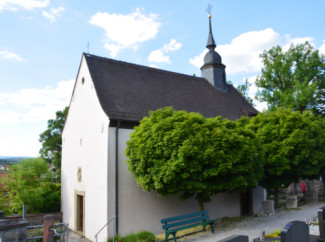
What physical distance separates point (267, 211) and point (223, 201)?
2.16m

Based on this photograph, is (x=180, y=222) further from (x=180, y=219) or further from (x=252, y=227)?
(x=252, y=227)

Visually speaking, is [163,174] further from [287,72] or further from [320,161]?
[287,72]

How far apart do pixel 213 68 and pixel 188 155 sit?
11.4m

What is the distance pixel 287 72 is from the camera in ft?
79.2

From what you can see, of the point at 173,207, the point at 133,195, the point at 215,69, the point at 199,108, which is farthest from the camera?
the point at 215,69

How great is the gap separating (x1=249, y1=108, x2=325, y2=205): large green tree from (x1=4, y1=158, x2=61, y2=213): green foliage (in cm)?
1137

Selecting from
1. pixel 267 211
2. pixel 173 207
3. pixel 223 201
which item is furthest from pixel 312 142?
pixel 173 207

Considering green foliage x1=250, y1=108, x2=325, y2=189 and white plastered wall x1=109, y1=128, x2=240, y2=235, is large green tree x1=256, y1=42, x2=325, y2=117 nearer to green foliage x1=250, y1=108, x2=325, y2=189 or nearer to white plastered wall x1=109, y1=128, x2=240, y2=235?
green foliage x1=250, y1=108, x2=325, y2=189

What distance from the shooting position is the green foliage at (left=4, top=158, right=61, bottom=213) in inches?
540

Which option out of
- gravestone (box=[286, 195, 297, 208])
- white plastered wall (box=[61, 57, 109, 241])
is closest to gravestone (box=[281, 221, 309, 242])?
white plastered wall (box=[61, 57, 109, 241])

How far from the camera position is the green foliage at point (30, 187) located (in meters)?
13.7

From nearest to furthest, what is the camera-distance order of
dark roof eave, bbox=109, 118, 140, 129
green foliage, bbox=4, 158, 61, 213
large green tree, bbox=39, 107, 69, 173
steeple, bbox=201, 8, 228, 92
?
dark roof eave, bbox=109, 118, 140, 129, green foliage, bbox=4, 158, 61, 213, steeple, bbox=201, 8, 228, 92, large green tree, bbox=39, 107, 69, 173

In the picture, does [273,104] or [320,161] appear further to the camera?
[273,104]

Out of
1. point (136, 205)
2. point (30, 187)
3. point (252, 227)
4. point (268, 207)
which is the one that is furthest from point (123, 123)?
point (268, 207)
